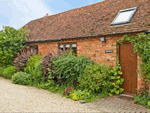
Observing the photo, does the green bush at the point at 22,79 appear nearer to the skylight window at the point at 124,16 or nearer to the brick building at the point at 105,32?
the brick building at the point at 105,32

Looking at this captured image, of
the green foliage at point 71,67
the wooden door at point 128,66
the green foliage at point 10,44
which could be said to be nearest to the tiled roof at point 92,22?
the wooden door at point 128,66

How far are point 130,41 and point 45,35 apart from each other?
7.49 metres

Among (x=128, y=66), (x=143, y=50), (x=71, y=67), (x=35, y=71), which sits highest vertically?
(x=143, y=50)

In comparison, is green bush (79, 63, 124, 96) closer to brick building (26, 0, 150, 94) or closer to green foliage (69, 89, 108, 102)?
green foliage (69, 89, 108, 102)

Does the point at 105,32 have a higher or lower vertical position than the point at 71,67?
higher

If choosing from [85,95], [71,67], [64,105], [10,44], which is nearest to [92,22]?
[71,67]

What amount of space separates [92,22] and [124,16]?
2235 mm

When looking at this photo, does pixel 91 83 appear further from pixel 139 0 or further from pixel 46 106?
pixel 139 0

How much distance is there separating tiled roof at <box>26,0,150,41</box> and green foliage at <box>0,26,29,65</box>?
994 millimetres

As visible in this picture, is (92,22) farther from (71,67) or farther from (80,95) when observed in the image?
(80,95)

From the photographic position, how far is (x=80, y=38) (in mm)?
8781

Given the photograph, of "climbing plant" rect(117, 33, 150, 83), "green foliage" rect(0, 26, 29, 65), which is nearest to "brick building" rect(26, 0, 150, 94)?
"climbing plant" rect(117, 33, 150, 83)

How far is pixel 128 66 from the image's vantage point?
6.79 m

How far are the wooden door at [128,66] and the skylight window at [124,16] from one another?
1.25 metres
